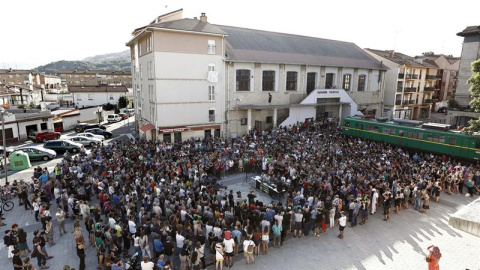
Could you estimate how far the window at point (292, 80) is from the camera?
121 ft

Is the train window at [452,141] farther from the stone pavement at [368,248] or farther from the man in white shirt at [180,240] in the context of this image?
the man in white shirt at [180,240]

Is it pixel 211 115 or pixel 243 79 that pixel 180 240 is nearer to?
pixel 211 115

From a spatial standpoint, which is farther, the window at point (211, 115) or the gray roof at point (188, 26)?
the window at point (211, 115)

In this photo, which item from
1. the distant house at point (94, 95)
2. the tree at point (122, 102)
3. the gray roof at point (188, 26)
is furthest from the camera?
the tree at point (122, 102)

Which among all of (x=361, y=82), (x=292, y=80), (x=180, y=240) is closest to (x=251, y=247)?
(x=180, y=240)

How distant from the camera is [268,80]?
116 feet

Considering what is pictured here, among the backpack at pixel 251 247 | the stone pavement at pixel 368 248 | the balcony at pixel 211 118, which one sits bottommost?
the stone pavement at pixel 368 248

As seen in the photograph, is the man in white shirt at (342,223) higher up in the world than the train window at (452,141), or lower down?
lower down

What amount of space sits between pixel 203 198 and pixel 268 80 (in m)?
24.5

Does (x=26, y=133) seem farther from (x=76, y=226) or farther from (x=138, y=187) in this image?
(x=76, y=226)

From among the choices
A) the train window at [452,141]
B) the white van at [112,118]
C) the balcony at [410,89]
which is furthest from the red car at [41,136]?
the balcony at [410,89]

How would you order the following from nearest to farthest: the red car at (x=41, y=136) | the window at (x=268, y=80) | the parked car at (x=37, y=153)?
the parked car at (x=37, y=153) → the red car at (x=41, y=136) → the window at (x=268, y=80)

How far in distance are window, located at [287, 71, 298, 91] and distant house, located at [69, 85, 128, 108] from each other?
148ft

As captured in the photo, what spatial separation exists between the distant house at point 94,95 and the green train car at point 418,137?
52.9m
